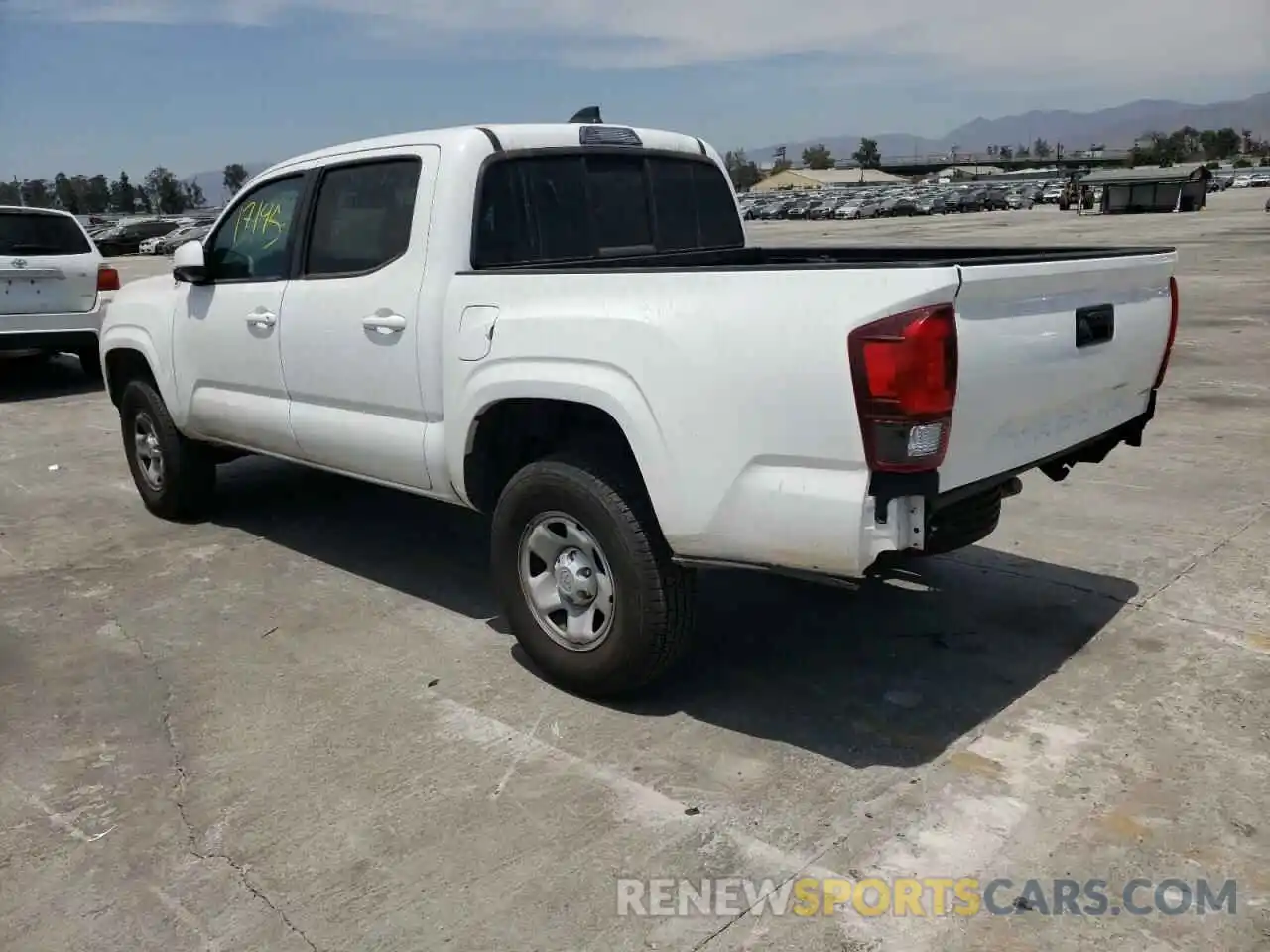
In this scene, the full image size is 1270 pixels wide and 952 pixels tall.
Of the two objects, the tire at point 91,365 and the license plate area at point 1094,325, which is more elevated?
the license plate area at point 1094,325

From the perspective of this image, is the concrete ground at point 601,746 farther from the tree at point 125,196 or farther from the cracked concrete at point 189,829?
the tree at point 125,196

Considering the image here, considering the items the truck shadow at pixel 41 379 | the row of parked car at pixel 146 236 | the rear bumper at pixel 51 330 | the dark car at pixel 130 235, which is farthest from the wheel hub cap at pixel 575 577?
the dark car at pixel 130 235

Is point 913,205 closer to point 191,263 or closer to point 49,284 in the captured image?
point 49,284

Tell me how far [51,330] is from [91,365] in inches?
66.8

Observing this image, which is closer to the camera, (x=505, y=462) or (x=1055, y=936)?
(x=1055, y=936)

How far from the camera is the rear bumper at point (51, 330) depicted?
10891 mm

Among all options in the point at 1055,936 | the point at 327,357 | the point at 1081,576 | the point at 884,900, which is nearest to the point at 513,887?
the point at 884,900

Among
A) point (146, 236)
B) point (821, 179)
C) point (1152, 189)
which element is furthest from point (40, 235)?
point (821, 179)

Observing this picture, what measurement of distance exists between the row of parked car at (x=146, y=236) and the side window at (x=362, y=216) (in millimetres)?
40108

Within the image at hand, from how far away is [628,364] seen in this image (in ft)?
11.6

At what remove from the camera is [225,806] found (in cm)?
339

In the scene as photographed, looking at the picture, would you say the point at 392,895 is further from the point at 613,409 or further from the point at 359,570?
the point at 359,570

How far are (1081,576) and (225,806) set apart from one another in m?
3.78

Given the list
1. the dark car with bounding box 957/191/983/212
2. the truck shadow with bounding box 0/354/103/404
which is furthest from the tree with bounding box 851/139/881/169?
the truck shadow with bounding box 0/354/103/404
